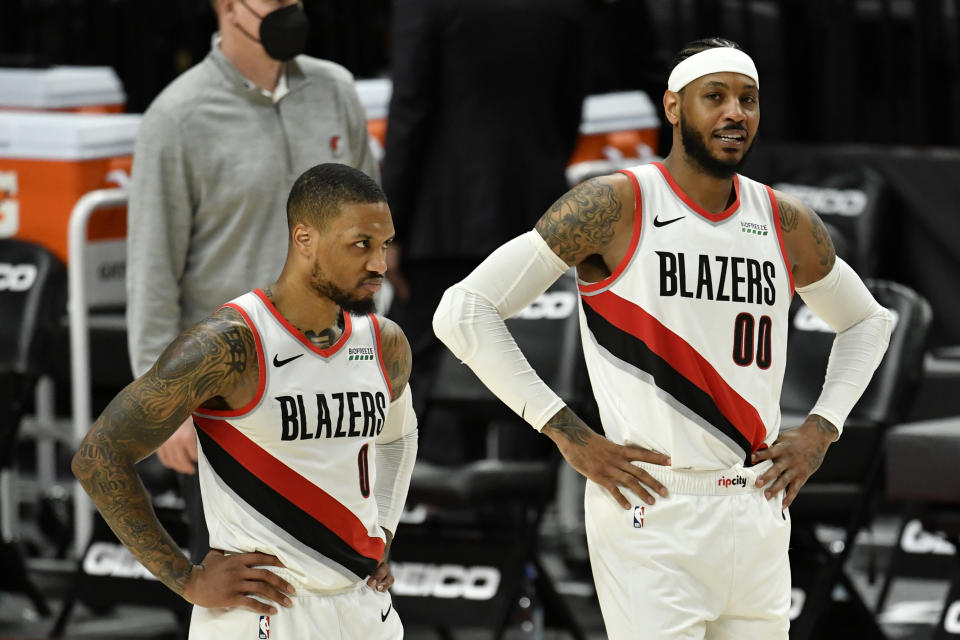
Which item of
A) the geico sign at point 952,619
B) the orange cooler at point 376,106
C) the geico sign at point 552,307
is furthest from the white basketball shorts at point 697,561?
the orange cooler at point 376,106

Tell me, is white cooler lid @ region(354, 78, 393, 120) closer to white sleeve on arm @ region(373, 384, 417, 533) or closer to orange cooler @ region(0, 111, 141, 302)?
orange cooler @ region(0, 111, 141, 302)

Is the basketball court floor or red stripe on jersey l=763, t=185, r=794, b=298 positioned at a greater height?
red stripe on jersey l=763, t=185, r=794, b=298

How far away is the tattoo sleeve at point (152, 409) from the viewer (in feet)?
10.4

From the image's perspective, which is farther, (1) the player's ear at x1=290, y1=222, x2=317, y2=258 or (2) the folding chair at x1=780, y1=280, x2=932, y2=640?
(2) the folding chair at x1=780, y1=280, x2=932, y2=640

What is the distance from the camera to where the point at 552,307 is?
5941 mm

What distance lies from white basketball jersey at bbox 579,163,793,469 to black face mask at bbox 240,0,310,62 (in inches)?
47.0

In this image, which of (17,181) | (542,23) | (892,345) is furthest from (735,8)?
(17,181)

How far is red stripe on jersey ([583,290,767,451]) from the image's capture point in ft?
11.4

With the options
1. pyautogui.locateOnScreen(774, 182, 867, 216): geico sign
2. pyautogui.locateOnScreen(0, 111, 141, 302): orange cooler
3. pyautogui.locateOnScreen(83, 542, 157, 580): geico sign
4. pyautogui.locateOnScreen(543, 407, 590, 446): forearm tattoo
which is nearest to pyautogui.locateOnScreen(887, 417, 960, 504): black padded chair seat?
pyautogui.locateOnScreen(543, 407, 590, 446): forearm tattoo

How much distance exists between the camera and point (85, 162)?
6.35 meters

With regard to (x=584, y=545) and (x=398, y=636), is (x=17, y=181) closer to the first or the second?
(x=584, y=545)

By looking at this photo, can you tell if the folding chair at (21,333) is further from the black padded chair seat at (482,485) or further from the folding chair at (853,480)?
the folding chair at (853,480)

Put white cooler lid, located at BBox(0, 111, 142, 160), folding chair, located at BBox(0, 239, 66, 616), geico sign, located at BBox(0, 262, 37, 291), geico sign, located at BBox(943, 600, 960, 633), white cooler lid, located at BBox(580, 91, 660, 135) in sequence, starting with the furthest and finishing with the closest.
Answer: white cooler lid, located at BBox(580, 91, 660, 135) → white cooler lid, located at BBox(0, 111, 142, 160) → geico sign, located at BBox(0, 262, 37, 291) → folding chair, located at BBox(0, 239, 66, 616) → geico sign, located at BBox(943, 600, 960, 633)

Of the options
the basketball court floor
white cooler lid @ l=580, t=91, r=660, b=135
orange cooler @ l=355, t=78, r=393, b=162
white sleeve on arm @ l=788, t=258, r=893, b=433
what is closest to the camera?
white sleeve on arm @ l=788, t=258, r=893, b=433
